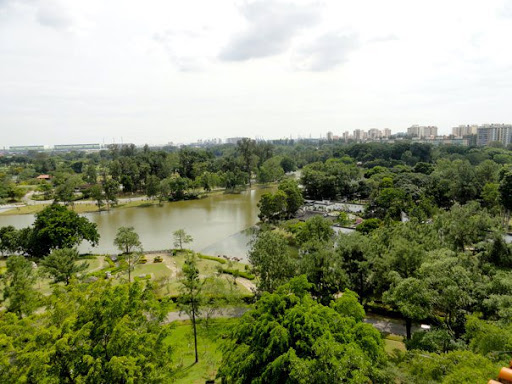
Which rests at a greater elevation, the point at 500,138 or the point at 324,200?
the point at 500,138

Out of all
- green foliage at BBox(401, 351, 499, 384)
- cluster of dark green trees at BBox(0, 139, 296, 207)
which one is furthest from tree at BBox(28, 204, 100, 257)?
green foliage at BBox(401, 351, 499, 384)

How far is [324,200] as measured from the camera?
45.2 metres

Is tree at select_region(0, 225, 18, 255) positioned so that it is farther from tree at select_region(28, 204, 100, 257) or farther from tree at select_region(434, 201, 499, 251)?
tree at select_region(434, 201, 499, 251)

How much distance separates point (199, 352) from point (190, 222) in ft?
77.6

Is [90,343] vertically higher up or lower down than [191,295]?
higher up

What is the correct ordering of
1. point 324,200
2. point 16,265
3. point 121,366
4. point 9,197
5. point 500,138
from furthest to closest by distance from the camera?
point 500,138
point 9,197
point 324,200
point 16,265
point 121,366

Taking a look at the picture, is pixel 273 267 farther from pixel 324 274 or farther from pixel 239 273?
pixel 239 273

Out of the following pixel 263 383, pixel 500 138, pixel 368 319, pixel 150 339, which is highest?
pixel 500 138

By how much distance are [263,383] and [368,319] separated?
32.8 ft

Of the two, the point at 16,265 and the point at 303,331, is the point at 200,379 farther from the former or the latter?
the point at 16,265

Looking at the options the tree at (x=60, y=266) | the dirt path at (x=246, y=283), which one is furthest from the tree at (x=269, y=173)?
the tree at (x=60, y=266)

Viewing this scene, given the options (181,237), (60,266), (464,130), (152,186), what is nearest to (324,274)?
(60,266)

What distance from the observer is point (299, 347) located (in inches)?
291

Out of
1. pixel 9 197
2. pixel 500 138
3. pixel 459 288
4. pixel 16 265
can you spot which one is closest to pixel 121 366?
pixel 459 288
